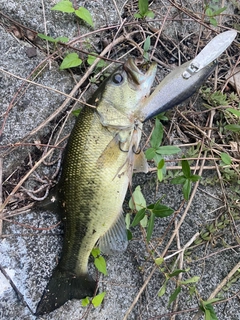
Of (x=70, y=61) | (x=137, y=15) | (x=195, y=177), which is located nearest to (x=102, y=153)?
(x=195, y=177)

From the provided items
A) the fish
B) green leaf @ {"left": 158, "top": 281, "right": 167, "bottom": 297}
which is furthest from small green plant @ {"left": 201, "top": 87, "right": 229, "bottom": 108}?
green leaf @ {"left": 158, "top": 281, "right": 167, "bottom": 297}

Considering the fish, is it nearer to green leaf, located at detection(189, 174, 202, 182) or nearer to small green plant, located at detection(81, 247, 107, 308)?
small green plant, located at detection(81, 247, 107, 308)

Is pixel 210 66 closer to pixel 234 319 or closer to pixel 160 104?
pixel 160 104

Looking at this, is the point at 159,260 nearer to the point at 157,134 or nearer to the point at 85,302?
the point at 85,302

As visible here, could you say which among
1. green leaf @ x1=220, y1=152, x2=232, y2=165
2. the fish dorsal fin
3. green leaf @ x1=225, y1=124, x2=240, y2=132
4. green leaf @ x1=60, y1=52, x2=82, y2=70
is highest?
green leaf @ x1=60, y1=52, x2=82, y2=70

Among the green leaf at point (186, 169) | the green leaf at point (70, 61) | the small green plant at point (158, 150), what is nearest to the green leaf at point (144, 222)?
the small green plant at point (158, 150)

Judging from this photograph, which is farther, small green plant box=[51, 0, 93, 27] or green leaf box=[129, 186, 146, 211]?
small green plant box=[51, 0, 93, 27]

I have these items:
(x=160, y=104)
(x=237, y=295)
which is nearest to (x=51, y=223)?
(x=160, y=104)
